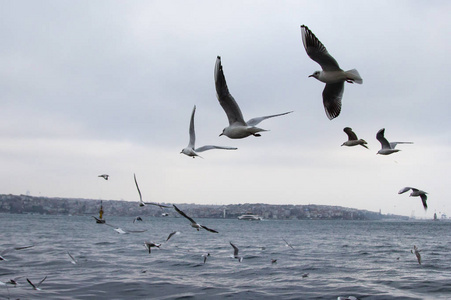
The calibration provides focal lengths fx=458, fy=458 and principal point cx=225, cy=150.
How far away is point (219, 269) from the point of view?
17578 mm

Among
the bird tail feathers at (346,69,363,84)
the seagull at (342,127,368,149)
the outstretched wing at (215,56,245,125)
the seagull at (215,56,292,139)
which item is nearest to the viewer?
the bird tail feathers at (346,69,363,84)

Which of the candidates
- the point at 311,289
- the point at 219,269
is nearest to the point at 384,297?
the point at 311,289

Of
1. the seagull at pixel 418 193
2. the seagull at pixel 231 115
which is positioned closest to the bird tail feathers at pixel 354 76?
the seagull at pixel 231 115

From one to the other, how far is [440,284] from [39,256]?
16.0 metres

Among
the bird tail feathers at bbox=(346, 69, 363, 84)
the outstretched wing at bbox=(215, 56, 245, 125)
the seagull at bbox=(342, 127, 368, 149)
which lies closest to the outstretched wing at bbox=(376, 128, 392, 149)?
the seagull at bbox=(342, 127, 368, 149)

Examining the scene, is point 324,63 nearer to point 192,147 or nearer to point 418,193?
point 192,147

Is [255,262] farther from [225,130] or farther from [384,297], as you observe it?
[225,130]

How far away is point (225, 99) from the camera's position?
7824 millimetres

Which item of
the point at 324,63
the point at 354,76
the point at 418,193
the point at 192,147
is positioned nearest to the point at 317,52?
the point at 324,63

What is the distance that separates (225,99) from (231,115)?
29 cm

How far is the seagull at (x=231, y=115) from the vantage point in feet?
24.2

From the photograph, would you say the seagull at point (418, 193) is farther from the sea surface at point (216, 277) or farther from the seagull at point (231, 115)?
the seagull at point (231, 115)

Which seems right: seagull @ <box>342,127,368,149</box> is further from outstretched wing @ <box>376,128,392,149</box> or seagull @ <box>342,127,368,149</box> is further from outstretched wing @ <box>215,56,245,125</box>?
outstretched wing @ <box>215,56,245,125</box>

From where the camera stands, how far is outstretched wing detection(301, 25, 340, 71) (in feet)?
22.1
